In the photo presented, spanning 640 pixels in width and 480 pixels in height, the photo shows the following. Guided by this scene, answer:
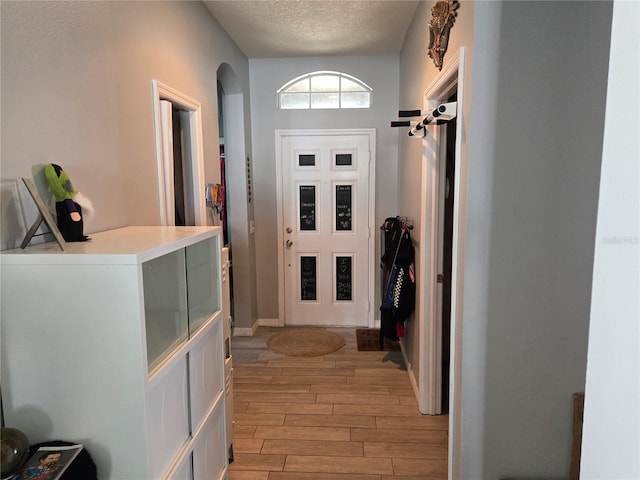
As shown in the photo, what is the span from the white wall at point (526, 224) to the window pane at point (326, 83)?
243 cm

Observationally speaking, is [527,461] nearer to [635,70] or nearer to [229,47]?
[635,70]

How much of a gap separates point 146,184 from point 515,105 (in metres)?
1.73

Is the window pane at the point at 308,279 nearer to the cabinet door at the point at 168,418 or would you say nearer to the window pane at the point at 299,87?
the window pane at the point at 299,87

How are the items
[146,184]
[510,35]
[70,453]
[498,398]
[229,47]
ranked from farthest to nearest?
1. [229,47]
2. [146,184]
3. [498,398]
4. [510,35]
5. [70,453]

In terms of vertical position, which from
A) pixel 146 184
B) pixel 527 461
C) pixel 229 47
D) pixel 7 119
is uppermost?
pixel 229 47

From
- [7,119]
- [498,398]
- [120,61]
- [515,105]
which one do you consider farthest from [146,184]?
[498,398]

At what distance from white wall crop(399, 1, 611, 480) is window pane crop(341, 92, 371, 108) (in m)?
2.35

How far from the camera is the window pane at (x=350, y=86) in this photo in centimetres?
413

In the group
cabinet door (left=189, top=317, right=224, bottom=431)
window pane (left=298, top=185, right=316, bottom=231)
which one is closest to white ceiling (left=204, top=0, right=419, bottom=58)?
window pane (left=298, top=185, right=316, bottom=231)

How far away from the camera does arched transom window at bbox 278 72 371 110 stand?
13.5 ft

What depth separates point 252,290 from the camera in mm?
4273

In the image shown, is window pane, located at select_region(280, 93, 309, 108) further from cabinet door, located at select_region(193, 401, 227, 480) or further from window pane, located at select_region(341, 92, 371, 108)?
cabinet door, located at select_region(193, 401, 227, 480)

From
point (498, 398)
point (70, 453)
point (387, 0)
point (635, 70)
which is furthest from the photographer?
point (387, 0)

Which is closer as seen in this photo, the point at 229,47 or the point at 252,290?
the point at 229,47
